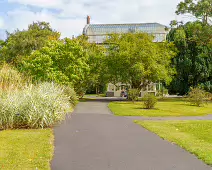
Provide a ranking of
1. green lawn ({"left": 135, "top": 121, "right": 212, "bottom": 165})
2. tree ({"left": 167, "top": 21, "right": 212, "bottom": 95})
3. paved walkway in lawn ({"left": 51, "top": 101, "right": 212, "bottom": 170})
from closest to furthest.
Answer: paved walkway in lawn ({"left": 51, "top": 101, "right": 212, "bottom": 170}), green lawn ({"left": 135, "top": 121, "right": 212, "bottom": 165}), tree ({"left": 167, "top": 21, "right": 212, "bottom": 95})

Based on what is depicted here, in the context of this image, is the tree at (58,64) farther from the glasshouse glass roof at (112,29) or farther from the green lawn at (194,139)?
the glasshouse glass roof at (112,29)

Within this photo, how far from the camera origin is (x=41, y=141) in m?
11.0

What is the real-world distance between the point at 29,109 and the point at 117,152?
6406 millimetres

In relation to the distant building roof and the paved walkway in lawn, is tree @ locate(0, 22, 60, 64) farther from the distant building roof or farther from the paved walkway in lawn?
the paved walkway in lawn

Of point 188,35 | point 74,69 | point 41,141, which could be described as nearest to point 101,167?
point 41,141

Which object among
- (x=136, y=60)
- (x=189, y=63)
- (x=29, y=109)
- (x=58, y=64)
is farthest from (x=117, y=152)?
(x=189, y=63)

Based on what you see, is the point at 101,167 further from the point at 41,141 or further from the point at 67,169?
the point at 41,141

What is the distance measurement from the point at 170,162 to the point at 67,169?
2498mm

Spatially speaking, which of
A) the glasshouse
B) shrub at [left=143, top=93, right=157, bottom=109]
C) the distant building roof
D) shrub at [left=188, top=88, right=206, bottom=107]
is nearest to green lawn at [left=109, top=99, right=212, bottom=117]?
shrub at [left=143, top=93, right=157, bottom=109]

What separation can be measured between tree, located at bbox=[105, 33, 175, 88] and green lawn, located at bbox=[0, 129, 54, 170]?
25546mm

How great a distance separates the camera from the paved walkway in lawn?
25.1ft

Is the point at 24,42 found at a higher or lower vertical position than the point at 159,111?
higher

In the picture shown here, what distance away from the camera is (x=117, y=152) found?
30.2 feet

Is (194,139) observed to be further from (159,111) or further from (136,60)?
(136,60)
